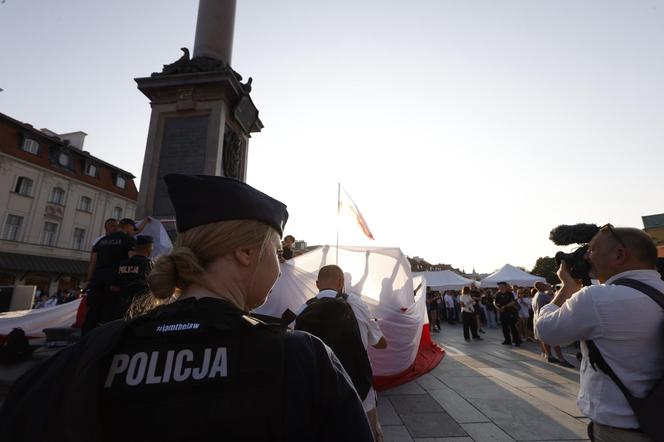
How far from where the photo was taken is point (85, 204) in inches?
1281

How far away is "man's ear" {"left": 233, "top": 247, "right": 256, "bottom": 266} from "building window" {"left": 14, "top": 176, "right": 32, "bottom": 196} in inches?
1425

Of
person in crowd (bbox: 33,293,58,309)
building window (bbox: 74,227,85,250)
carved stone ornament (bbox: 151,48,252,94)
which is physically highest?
carved stone ornament (bbox: 151,48,252,94)

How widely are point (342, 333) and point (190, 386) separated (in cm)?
216

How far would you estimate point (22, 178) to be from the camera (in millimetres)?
27484

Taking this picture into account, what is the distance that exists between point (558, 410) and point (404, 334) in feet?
8.96

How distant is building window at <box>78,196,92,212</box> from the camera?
31.9 meters

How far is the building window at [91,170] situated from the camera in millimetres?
32809

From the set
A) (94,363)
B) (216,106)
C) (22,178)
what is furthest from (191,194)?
(22,178)

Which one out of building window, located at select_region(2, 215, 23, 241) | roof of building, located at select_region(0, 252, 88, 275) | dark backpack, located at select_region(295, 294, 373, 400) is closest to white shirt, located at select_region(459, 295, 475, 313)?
dark backpack, located at select_region(295, 294, 373, 400)

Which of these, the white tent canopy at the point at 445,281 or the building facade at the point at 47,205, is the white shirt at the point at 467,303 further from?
the building facade at the point at 47,205

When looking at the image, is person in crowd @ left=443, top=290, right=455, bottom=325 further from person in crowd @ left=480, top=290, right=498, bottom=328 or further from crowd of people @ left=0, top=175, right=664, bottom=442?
crowd of people @ left=0, top=175, right=664, bottom=442

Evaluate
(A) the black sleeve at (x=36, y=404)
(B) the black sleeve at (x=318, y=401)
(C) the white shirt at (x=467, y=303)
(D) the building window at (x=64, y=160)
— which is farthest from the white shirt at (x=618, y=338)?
(D) the building window at (x=64, y=160)

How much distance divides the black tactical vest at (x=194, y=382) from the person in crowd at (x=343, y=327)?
2.03 m

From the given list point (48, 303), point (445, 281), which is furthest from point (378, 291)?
point (445, 281)
